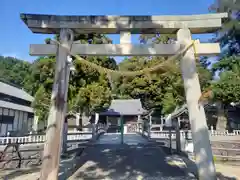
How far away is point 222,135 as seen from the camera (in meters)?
17.0

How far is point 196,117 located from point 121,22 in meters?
2.51

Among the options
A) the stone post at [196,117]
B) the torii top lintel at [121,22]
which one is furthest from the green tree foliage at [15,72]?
the stone post at [196,117]

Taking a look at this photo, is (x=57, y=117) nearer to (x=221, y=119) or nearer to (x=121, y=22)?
(x=121, y=22)

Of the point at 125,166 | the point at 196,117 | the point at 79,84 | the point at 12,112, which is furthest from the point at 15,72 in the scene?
the point at 196,117

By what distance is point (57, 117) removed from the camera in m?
3.88

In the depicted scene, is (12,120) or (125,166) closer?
(125,166)

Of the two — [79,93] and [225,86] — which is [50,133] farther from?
[225,86]

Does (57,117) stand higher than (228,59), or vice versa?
(228,59)

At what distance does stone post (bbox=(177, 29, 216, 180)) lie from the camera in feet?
11.9

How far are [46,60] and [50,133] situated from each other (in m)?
12.0

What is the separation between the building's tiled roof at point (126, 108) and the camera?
26.1 m

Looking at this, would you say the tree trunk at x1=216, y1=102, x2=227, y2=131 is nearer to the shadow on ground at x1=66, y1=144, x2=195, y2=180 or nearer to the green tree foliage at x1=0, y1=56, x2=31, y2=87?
the shadow on ground at x1=66, y1=144, x2=195, y2=180

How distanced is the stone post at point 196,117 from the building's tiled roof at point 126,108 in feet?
71.3

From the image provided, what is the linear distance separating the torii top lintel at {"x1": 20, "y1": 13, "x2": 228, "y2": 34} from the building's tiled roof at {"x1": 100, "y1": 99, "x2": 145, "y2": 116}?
71.0ft
